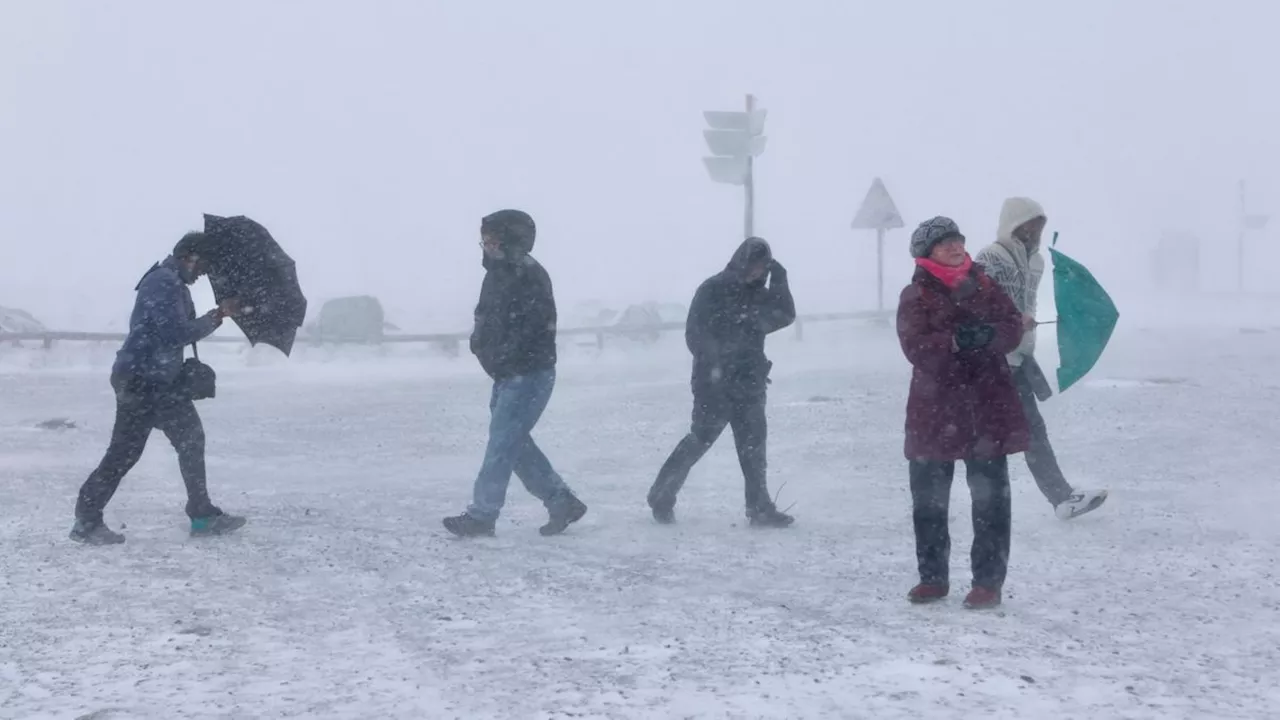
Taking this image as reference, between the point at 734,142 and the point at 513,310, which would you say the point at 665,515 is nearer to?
the point at 513,310

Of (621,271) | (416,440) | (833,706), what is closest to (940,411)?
(833,706)

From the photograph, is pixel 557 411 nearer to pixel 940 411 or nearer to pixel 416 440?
pixel 416 440

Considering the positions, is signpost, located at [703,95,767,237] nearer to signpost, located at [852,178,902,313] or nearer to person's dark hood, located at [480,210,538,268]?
signpost, located at [852,178,902,313]

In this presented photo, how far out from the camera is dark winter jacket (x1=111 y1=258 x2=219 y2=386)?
7.04m

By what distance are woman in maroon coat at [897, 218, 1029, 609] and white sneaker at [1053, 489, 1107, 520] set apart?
2.06 m

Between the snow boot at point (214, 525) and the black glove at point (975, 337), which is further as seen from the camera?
the snow boot at point (214, 525)

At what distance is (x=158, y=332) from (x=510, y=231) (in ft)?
6.61

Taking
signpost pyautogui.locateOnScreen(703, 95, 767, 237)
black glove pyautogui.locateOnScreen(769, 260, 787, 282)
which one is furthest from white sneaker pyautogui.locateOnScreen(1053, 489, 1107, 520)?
signpost pyautogui.locateOnScreen(703, 95, 767, 237)

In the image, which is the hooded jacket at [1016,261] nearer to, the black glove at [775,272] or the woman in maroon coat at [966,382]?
the black glove at [775,272]

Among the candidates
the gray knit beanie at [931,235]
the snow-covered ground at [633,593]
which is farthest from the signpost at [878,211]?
the gray knit beanie at [931,235]

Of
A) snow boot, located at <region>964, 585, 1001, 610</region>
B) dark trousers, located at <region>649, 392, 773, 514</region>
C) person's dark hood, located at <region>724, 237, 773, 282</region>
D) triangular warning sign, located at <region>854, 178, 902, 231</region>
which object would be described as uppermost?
triangular warning sign, located at <region>854, 178, 902, 231</region>

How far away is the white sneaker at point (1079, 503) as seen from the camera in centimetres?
739

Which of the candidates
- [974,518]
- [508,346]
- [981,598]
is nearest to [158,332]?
[508,346]

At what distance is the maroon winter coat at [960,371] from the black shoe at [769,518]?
7.35ft
